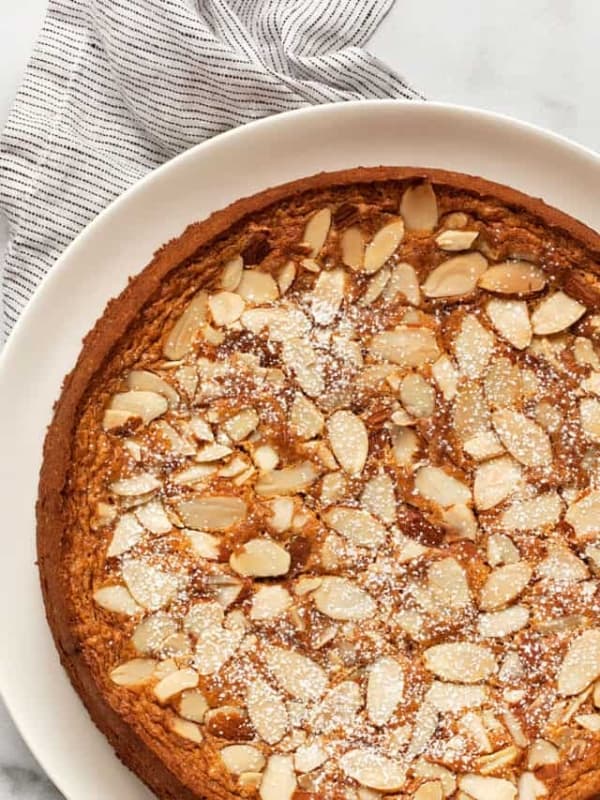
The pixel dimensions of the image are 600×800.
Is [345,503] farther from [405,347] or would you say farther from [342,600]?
[405,347]

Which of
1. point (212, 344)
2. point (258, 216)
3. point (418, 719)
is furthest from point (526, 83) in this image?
point (418, 719)

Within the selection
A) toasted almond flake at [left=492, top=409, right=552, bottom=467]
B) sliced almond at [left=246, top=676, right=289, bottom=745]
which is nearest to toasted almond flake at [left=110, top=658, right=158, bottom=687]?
sliced almond at [left=246, top=676, right=289, bottom=745]

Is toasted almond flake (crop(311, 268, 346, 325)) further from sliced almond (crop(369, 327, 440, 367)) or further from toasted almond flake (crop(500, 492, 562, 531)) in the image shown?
toasted almond flake (crop(500, 492, 562, 531))

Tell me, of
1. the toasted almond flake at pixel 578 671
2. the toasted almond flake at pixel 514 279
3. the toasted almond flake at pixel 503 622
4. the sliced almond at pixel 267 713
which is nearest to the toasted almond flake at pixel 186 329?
the toasted almond flake at pixel 514 279

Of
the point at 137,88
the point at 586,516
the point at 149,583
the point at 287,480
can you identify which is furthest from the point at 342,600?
the point at 137,88

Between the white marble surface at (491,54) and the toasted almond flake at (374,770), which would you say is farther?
the white marble surface at (491,54)

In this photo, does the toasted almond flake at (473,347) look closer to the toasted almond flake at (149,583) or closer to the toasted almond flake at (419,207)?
the toasted almond flake at (419,207)

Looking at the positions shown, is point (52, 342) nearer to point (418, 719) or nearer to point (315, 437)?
point (315, 437)
